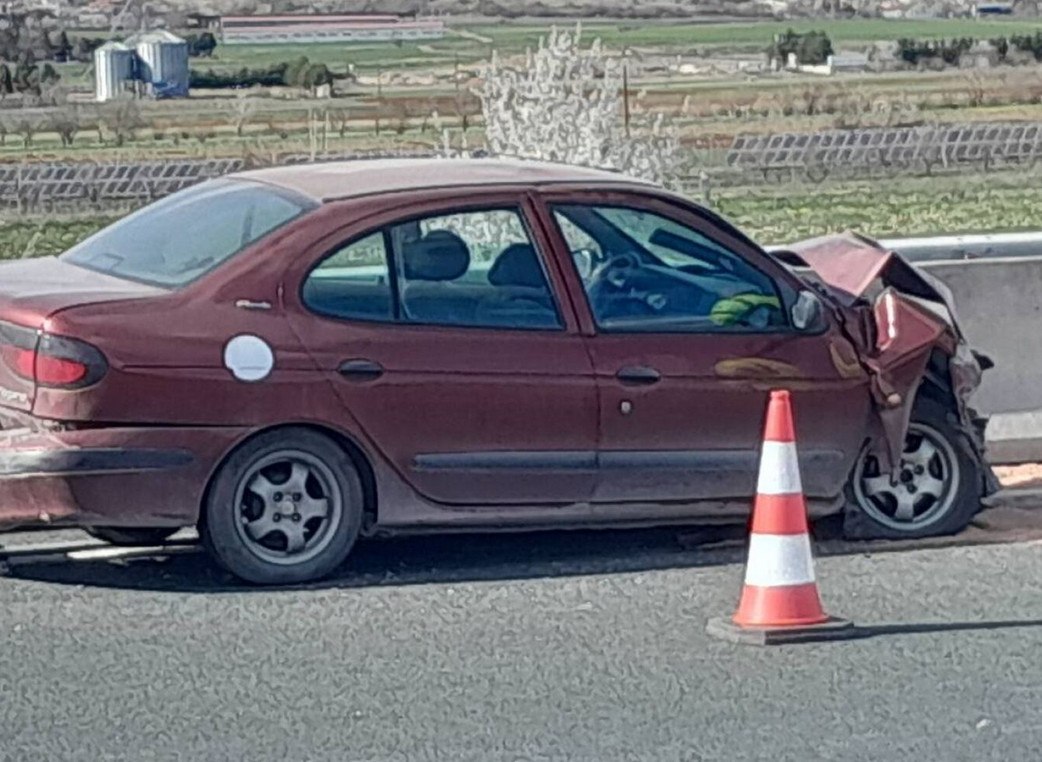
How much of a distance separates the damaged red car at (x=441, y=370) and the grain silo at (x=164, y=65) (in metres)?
38.6

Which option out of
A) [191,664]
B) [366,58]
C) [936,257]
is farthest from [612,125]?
[366,58]

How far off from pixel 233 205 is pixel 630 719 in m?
3.00

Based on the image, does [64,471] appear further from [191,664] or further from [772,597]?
[772,597]

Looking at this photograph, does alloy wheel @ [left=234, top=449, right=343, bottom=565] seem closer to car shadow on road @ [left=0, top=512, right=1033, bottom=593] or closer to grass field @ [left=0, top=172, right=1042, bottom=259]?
car shadow on road @ [left=0, top=512, right=1033, bottom=593]

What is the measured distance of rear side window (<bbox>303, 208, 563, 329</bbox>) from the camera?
825 centimetres

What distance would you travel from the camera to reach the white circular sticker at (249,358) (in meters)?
7.98

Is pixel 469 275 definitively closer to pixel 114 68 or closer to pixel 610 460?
pixel 610 460

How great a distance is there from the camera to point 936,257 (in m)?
12.3

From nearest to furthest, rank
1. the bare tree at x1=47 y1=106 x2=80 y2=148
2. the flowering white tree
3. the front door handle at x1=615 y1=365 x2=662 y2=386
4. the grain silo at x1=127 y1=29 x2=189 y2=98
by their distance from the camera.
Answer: the front door handle at x1=615 y1=365 x2=662 y2=386
the flowering white tree
the grain silo at x1=127 y1=29 x2=189 y2=98
the bare tree at x1=47 y1=106 x2=80 y2=148

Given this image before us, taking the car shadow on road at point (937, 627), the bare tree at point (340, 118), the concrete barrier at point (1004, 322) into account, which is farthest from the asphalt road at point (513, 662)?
the bare tree at point (340, 118)

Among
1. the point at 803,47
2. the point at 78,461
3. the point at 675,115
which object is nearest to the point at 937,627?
the point at 78,461

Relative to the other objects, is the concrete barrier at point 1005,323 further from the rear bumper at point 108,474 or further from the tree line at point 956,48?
the tree line at point 956,48

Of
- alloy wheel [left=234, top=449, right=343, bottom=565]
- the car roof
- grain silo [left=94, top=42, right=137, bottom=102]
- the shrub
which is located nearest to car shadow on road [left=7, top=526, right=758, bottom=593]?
alloy wheel [left=234, top=449, right=343, bottom=565]

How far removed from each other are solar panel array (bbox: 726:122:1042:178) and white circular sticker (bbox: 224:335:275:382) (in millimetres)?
49558
